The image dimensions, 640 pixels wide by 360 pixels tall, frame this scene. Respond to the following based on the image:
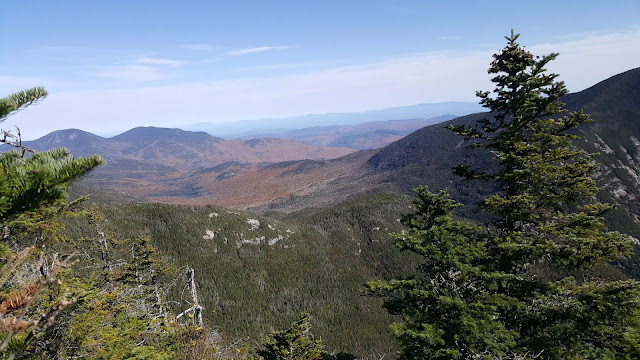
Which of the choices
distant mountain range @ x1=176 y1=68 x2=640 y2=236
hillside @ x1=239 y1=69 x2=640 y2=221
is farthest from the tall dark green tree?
hillside @ x1=239 y1=69 x2=640 y2=221

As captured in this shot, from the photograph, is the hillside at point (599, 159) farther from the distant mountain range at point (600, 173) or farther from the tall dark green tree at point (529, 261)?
the tall dark green tree at point (529, 261)

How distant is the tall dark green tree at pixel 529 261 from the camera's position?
9.12 m

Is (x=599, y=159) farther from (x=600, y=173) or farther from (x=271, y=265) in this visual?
(x=271, y=265)

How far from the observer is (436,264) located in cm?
1119

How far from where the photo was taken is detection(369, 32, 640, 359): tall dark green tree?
29.9 feet

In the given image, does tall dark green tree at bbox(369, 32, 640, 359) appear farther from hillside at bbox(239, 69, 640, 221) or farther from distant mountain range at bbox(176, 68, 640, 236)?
hillside at bbox(239, 69, 640, 221)

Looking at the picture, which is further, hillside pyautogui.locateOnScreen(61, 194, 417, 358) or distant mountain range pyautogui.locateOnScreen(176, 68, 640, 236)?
distant mountain range pyautogui.locateOnScreen(176, 68, 640, 236)

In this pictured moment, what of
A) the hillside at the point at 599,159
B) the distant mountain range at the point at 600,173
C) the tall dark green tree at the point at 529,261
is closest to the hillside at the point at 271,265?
the tall dark green tree at the point at 529,261

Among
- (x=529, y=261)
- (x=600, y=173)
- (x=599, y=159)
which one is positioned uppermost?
(x=529, y=261)

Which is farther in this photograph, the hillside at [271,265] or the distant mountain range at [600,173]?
the distant mountain range at [600,173]

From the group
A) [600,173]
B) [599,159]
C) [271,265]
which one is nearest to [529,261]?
[271,265]

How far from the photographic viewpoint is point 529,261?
37.5 ft

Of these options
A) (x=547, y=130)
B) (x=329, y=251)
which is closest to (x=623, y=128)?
(x=329, y=251)

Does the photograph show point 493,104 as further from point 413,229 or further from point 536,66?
point 413,229
